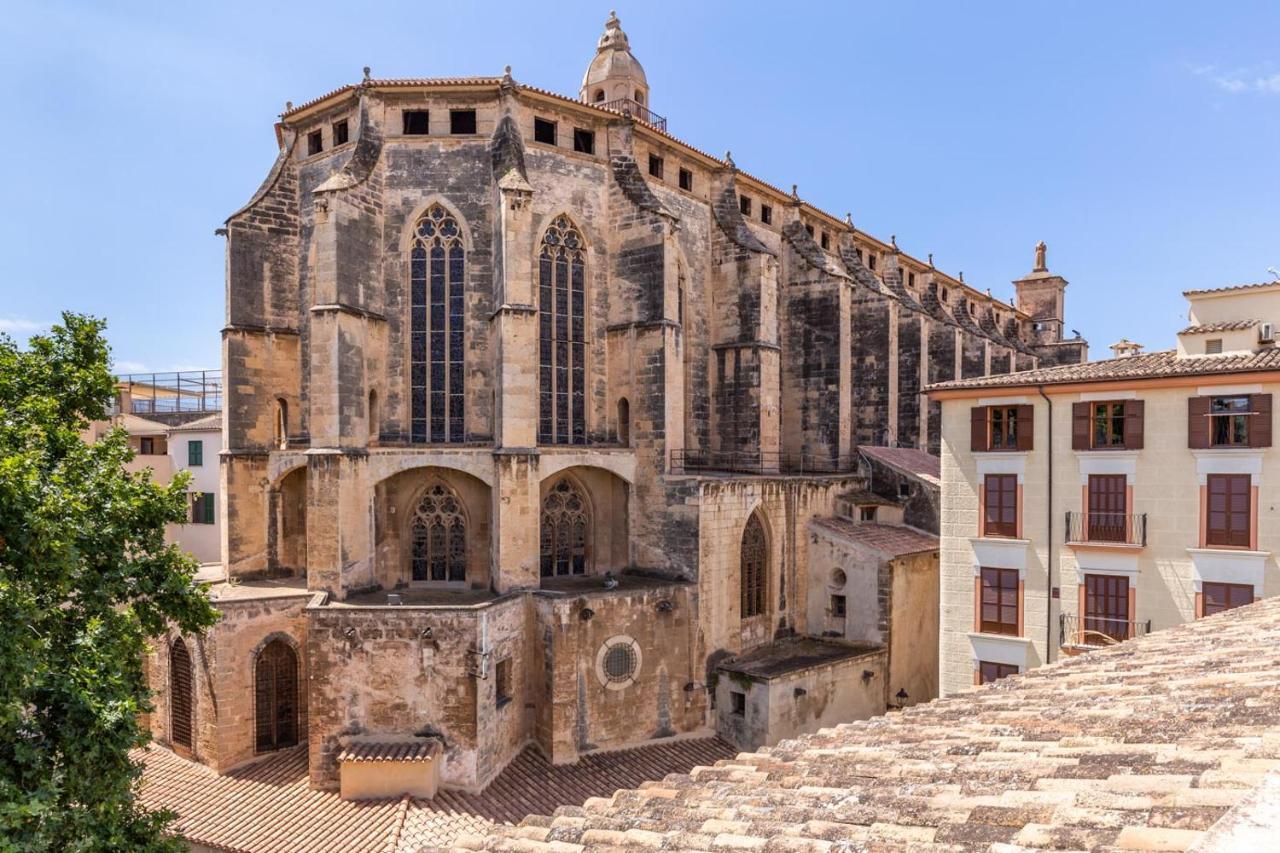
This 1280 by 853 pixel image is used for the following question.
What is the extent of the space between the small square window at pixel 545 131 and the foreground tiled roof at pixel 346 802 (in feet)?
59.6

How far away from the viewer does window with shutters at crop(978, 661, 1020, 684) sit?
1828 centimetres

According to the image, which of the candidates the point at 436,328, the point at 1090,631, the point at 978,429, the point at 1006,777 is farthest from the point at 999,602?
the point at 436,328

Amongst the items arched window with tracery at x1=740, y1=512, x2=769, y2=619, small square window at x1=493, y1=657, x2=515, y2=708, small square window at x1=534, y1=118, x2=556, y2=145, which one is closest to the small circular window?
small square window at x1=493, y1=657, x2=515, y2=708

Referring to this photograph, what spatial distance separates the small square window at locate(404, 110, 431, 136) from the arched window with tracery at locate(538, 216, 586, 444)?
484cm

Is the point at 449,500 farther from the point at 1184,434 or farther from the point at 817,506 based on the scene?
the point at 1184,434

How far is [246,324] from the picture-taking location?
2402 cm

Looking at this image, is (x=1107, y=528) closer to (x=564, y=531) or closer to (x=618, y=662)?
(x=618, y=662)

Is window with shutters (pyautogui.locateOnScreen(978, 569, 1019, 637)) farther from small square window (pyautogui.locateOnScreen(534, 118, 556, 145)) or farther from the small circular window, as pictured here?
small square window (pyautogui.locateOnScreen(534, 118, 556, 145))

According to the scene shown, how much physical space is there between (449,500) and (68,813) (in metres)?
13.5

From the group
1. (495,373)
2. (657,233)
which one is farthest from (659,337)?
(495,373)

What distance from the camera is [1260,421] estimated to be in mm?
15484

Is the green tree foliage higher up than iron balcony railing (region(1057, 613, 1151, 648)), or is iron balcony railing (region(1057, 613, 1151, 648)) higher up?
the green tree foliage

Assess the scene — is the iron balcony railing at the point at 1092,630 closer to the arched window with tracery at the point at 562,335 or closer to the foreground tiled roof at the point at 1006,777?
the foreground tiled roof at the point at 1006,777

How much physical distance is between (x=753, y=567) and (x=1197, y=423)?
1288 cm
